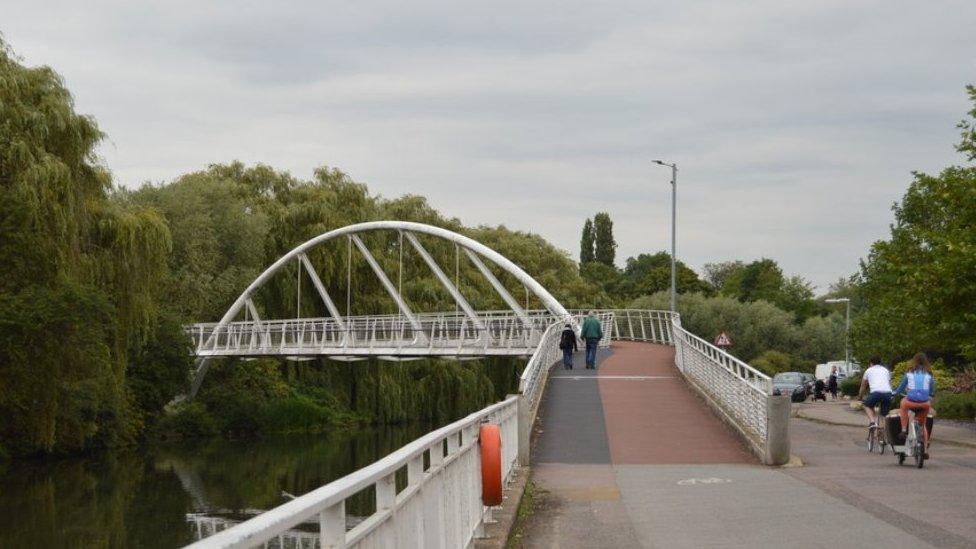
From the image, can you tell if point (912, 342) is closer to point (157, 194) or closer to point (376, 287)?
point (376, 287)

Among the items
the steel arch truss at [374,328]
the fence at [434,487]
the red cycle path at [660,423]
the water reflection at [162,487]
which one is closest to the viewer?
the fence at [434,487]

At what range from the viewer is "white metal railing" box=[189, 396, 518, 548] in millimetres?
3709

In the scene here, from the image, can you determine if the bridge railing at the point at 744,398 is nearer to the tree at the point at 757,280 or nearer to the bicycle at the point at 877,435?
the bicycle at the point at 877,435

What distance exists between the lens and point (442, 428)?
27.9 feet

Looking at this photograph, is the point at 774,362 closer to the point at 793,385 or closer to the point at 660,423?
the point at 793,385

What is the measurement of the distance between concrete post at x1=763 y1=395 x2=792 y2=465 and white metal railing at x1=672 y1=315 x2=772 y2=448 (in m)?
0.22

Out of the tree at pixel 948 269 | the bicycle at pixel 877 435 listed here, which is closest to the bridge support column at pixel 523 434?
the bicycle at pixel 877 435

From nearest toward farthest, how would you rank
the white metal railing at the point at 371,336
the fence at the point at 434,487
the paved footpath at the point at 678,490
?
the fence at the point at 434,487 < the paved footpath at the point at 678,490 < the white metal railing at the point at 371,336

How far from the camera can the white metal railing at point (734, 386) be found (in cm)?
1888

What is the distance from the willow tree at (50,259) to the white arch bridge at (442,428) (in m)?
11.3

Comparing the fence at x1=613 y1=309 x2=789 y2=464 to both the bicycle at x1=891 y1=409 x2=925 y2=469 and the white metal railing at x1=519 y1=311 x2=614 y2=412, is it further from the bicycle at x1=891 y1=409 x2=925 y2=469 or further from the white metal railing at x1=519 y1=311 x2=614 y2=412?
the white metal railing at x1=519 y1=311 x2=614 y2=412

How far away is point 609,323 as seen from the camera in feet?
190

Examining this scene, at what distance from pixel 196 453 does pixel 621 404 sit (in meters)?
26.7

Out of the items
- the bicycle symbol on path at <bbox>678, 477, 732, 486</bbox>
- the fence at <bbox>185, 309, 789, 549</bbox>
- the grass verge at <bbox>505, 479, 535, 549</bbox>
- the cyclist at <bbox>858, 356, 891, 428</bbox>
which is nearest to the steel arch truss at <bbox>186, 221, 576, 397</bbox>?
the cyclist at <bbox>858, 356, 891, 428</bbox>
